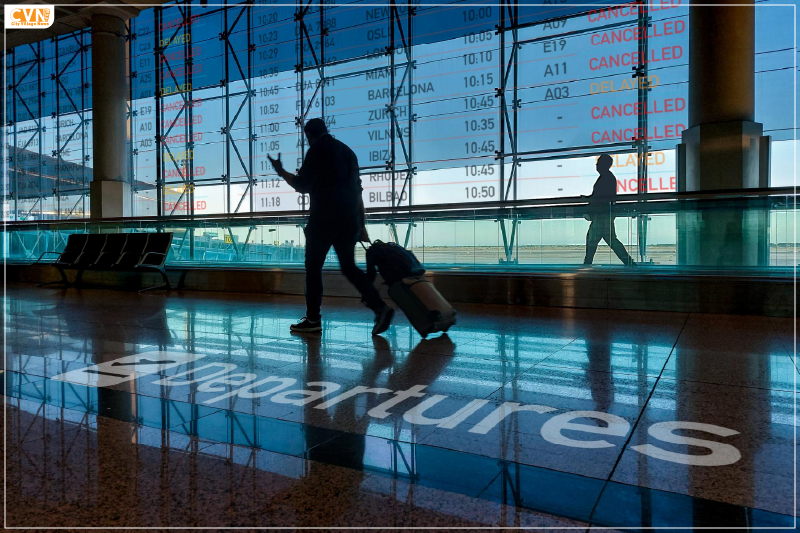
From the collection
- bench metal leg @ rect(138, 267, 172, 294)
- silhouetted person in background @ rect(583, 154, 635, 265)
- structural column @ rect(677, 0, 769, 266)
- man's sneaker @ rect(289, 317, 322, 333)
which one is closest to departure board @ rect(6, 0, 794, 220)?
structural column @ rect(677, 0, 769, 266)

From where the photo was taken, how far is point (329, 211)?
370 cm

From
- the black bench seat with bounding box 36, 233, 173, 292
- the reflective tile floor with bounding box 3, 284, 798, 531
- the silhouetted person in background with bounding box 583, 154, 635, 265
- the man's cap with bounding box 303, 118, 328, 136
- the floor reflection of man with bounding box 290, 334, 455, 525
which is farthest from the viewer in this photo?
the black bench seat with bounding box 36, 233, 173, 292

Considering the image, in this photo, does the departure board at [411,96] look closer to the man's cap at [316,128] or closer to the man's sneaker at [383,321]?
the man's cap at [316,128]

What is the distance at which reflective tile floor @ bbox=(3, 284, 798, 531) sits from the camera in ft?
4.22

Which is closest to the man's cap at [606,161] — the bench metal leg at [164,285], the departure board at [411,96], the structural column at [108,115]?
the departure board at [411,96]

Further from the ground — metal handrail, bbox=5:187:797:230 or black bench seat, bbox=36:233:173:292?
metal handrail, bbox=5:187:797:230

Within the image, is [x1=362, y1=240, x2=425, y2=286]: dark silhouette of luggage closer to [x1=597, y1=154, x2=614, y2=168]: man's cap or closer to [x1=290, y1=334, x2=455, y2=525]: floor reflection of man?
[x1=290, y1=334, x2=455, y2=525]: floor reflection of man

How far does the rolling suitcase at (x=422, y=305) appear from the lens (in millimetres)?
3490

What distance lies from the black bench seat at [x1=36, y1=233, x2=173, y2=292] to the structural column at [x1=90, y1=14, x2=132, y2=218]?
413 centimetres

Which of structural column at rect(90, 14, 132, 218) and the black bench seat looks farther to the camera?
structural column at rect(90, 14, 132, 218)

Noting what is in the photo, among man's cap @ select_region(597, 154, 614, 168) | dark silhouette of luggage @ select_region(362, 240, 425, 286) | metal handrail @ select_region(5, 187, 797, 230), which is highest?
man's cap @ select_region(597, 154, 614, 168)

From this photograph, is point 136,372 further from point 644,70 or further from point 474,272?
point 644,70

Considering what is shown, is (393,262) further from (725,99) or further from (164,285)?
(164,285)

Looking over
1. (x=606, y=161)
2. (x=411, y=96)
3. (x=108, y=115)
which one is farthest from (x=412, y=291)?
(x=108, y=115)
